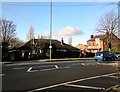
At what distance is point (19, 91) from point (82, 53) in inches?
2249

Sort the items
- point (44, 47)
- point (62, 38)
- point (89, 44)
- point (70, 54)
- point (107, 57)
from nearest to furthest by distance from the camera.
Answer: point (107, 57) < point (44, 47) < point (70, 54) < point (62, 38) < point (89, 44)

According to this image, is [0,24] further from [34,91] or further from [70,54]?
[34,91]

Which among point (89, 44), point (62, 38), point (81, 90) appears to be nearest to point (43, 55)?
point (62, 38)

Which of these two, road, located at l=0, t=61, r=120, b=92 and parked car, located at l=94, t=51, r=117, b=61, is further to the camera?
parked car, located at l=94, t=51, r=117, b=61

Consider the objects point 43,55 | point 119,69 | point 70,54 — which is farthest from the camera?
point 70,54

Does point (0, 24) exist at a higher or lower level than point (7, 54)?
higher

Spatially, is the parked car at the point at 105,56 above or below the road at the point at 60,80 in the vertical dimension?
above

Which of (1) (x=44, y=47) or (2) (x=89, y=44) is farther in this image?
(2) (x=89, y=44)

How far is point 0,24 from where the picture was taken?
2391 inches

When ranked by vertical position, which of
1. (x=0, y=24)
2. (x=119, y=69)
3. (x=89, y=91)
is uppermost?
(x=0, y=24)

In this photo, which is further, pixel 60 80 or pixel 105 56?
pixel 105 56

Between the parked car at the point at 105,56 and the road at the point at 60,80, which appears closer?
the road at the point at 60,80

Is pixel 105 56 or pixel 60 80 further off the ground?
pixel 105 56

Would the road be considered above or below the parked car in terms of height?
below
